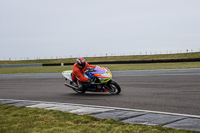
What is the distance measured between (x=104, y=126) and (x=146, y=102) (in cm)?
320

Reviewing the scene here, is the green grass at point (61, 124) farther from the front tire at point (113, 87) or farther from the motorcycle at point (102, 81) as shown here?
the front tire at point (113, 87)

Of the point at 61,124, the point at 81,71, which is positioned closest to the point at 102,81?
the point at 81,71

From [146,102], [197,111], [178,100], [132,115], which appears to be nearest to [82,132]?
[132,115]

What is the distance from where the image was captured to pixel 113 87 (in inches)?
398

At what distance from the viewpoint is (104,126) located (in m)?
4.93

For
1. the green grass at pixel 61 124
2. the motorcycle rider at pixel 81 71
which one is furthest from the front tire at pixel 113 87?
the green grass at pixel 61 124

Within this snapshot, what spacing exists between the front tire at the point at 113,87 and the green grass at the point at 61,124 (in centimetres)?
375

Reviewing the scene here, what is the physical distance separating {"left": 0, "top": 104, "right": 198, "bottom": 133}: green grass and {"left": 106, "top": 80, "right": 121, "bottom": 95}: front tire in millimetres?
3752

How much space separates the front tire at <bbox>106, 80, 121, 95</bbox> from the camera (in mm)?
10000

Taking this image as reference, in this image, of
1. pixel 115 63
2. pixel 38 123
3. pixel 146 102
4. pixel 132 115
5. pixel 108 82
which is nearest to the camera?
pixel 38 123

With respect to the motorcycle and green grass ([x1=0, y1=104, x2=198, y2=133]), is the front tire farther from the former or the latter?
green grass ([x1=0, y1=104, x2=198, y2=133])

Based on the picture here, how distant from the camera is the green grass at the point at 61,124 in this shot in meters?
4.66

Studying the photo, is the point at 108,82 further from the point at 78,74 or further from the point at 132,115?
the point at 132,115

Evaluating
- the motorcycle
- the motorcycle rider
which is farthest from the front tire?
the motorcycle rider
